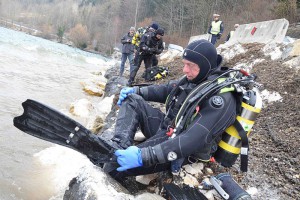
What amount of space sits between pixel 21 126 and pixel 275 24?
8.26 m

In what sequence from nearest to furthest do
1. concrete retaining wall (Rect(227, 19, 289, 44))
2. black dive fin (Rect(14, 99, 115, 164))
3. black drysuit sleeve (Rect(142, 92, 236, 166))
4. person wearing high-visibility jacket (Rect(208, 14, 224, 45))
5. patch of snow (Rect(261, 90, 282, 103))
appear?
black drysuit sleeve (Rect(142, 92, 236, 166)) → black dive fin (Rect(14, 99, 115, 164)) → patch of snow (Rect(261, 90, 282, 103)) → concrete retaining wall (Rect(227, 19, 289, 44)) → person wearing high-visibility jacket (Rect(208, 14, 224, 45))

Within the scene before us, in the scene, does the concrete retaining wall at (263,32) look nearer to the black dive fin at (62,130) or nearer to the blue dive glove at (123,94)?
the blue dive glove at (123,94)

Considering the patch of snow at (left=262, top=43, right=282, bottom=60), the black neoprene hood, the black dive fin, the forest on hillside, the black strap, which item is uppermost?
the black neoprene hood

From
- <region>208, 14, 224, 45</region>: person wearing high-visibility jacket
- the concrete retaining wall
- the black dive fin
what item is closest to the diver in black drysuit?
the black dive fin

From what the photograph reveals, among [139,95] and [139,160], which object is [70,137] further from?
[139,95]

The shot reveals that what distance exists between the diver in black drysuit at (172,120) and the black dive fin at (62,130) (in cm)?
18

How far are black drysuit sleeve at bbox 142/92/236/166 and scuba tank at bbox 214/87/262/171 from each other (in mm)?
120

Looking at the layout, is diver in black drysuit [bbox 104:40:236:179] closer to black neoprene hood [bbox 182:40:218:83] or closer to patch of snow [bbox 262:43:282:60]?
black neoprene hood [bbox 182:40:218:83]

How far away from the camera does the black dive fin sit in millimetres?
2755

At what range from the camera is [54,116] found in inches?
110

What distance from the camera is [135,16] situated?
51.5 m

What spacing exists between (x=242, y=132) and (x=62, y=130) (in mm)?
1607

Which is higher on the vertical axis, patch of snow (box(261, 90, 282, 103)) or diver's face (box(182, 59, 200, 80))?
diver's face (box(182, 59, 200, 80))

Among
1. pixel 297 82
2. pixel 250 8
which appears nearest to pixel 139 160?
pixel 297 82
